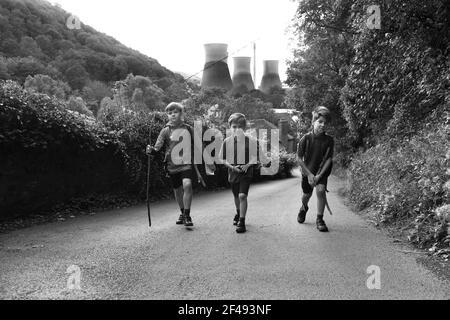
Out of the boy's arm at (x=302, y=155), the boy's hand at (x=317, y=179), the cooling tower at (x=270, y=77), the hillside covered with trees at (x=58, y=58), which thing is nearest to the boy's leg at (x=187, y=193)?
the boy's arm at (x=302, y=155)

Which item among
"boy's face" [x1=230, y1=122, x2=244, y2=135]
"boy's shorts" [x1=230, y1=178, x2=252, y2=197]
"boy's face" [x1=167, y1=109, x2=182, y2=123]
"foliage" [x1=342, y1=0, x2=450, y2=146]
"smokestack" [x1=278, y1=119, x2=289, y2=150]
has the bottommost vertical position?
"smokestack" [x1=278, y1=119, x2=289, y2=150]

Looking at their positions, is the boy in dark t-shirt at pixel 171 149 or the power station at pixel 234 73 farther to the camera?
the power station at pixel 234 73

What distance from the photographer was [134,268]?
4.69 m

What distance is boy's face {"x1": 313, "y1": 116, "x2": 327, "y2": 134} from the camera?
699 centimetres

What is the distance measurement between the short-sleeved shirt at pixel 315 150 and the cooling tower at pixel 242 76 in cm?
7959

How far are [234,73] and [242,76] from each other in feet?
7.85

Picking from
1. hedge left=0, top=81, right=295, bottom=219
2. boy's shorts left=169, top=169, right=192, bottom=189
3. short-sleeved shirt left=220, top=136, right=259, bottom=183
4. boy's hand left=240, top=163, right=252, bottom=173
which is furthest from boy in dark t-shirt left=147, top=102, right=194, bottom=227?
hedge left=0, top=81, right=295, bottom=219

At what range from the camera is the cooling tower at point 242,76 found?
285 feet

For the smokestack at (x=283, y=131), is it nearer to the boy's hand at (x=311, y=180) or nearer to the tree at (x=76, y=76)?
the tree at (x=76, y=76)

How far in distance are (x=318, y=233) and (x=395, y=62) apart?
5642 mm

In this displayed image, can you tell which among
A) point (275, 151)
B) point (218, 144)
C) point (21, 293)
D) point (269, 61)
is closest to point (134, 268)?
point (21, 293)

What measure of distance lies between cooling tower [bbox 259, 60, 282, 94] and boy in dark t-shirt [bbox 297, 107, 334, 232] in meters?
90.9

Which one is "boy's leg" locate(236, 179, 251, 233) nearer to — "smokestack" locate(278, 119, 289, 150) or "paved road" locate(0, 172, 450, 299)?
"paved road" locate(0, 172, 450, 299)

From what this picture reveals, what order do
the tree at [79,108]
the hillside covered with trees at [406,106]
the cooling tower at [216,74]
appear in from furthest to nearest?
1. the cooling tower at [216,74]
2. the tree at [79,108]
3. the hillside covered with trees at [406,106]
